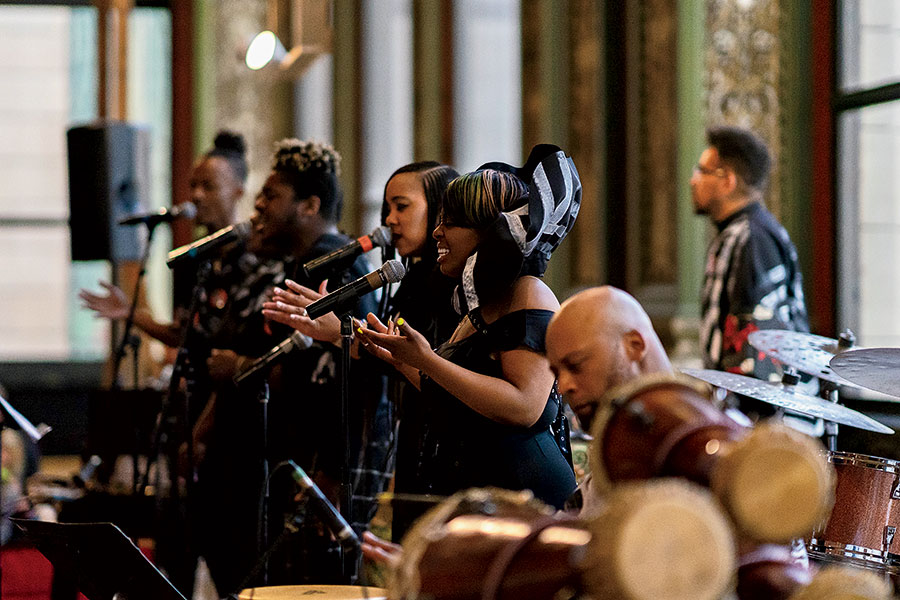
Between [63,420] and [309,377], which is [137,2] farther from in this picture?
[309,377]

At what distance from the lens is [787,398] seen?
2.71m

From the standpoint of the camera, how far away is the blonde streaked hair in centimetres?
242

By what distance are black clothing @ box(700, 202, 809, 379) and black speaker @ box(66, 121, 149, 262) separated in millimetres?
3024

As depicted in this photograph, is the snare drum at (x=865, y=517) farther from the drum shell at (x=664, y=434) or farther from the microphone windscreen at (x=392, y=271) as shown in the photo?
the drum shell at (x=664, y=434)

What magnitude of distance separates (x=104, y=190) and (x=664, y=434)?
15.9 ft

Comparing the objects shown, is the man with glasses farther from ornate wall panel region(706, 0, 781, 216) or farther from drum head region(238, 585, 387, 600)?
drum head region(238, 585, 387, 600)

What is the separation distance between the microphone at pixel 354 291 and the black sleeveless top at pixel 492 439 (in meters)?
0.19

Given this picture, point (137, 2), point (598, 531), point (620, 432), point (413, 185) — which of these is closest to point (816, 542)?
point (413, 185)

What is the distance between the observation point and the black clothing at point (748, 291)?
3.79 metres

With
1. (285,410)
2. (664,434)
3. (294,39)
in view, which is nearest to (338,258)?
(285,410)

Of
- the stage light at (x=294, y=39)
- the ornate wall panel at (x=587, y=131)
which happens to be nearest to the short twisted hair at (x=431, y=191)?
the ornate wall panel at (x=587, y=131)

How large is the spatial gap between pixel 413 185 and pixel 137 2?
6.28 metres

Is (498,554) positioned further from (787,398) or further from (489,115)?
(489,115)

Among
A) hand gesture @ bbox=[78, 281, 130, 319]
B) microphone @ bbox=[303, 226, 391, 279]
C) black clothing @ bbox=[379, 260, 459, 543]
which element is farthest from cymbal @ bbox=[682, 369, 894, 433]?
hand gesture @ bbox=[78, 281, 130, 319]
